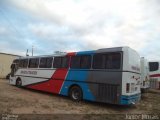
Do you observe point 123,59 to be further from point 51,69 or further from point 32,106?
point 51,69

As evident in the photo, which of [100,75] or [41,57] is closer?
[100,75]

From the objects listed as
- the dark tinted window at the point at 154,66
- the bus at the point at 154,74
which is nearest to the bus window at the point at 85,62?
the bus at the point at 154,74

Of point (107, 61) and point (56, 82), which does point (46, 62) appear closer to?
point (56, 82)

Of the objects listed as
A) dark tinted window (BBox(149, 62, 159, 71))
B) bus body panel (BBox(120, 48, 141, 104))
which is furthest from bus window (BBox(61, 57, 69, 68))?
dark tinted window (BBox(149, 62, 159, 71))

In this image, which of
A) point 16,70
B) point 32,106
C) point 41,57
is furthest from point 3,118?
point 16,70

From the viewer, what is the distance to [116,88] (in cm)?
1028

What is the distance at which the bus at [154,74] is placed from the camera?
19.0m

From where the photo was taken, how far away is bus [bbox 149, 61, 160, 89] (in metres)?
19.0

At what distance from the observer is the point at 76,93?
1252 centimetres

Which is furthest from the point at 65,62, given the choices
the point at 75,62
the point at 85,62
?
the point at 85,62

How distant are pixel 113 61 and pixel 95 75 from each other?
1338 millimetres

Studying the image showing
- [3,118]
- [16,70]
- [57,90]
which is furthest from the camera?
[16,70]

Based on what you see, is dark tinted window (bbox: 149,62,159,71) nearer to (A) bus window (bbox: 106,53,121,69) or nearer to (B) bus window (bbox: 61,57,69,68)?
(B) bus window (bbox: 61,57,69,68)

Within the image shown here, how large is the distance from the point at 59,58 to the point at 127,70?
5.24 meters
